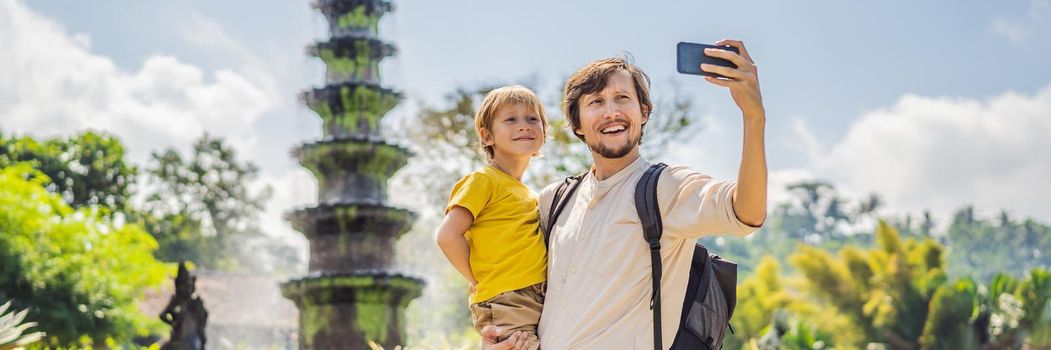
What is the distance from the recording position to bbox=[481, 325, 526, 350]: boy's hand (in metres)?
3.05

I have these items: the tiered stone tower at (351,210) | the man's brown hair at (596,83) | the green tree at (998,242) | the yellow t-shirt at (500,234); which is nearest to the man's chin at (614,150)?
the man's brown hair at (596,83)

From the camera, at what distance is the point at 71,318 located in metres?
22.9

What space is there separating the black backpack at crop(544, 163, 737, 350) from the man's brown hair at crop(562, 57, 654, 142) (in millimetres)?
206

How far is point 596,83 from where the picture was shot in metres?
3.04

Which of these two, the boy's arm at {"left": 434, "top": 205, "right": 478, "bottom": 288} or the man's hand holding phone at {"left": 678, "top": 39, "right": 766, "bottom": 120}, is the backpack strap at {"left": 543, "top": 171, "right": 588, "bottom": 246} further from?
the man's hand holding phone at {"left": 678, "top": 39, "right": 766, "bottom": 120}

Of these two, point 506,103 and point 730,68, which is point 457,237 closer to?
point 506,103

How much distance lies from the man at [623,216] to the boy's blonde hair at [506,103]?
0.26 metres

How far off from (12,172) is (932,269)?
879 inches

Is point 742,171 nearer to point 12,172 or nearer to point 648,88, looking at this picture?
point 648,88

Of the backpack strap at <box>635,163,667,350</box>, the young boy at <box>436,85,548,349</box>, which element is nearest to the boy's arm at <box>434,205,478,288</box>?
the young boy at <box>436,85,548,349</box>

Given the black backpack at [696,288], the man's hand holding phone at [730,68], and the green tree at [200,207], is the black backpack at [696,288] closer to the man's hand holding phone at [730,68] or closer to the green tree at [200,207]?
the man's hand holding phone at [730,68]

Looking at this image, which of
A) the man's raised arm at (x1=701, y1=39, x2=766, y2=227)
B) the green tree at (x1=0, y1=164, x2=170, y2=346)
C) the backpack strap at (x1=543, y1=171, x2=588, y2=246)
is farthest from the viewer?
the green tree at (x1=0, y1=164, x2=170, y2=346)

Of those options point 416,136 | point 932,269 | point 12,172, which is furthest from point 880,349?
point 12,172

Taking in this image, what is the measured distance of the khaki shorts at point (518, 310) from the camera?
10.2ft
